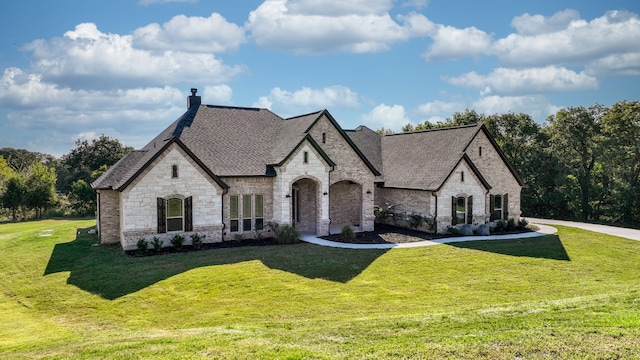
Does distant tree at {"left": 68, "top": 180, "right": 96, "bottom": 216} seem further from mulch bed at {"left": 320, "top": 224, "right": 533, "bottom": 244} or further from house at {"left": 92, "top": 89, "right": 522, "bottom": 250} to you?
mulch bed at {"left": 320, "top": 224, "right": 533, "bottom": 244}

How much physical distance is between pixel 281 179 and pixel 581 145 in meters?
30.5

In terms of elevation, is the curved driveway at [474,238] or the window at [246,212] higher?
the window at [246,212]

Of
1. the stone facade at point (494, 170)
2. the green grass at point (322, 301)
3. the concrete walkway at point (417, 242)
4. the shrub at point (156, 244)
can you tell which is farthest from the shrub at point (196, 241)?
the stone facade at point (494, 170)

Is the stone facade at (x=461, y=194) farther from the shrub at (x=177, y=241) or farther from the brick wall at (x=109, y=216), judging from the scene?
the brick wall at (x=109, y=216)

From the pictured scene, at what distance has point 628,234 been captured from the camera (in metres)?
28.1

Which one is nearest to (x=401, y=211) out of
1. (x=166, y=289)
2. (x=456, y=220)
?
(x=456, y=220)

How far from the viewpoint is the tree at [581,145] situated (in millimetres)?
40562

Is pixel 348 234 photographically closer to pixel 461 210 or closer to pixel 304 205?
pixel 304 205

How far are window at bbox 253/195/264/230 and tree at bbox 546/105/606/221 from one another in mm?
28766

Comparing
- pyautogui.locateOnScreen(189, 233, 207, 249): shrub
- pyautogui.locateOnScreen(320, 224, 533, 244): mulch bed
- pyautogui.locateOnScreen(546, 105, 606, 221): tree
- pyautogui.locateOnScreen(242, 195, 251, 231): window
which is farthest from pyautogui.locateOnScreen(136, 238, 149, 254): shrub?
pyautogui.locateOnScreen(546, 105, 606, 221): tree

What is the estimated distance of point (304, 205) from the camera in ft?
91.6

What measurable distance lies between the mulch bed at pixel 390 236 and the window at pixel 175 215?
7.51 metres

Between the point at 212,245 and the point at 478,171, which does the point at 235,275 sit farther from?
the point at 478,171

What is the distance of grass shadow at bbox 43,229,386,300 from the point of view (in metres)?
16.9
